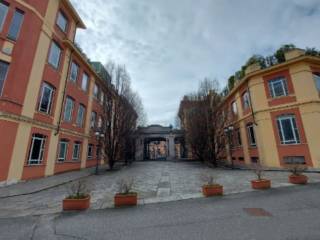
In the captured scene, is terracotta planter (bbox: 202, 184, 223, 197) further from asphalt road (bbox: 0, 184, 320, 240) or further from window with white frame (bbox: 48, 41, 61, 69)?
window with white frame (bbox: 48, 41, 61, 69)

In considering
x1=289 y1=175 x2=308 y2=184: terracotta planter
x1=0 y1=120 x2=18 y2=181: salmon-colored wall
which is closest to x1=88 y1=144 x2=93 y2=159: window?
x1=0 y1=120 x2=18 y2=181: salmon-colored wall

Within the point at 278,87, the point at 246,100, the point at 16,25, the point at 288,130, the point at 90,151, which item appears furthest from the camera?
the point at 90,151

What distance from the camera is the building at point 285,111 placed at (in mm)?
12688

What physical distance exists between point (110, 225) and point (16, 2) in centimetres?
1464

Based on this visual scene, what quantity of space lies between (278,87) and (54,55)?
19.1m

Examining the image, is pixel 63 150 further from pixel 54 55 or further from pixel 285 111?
pixel 285 111

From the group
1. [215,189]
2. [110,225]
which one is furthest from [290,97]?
[110,225]

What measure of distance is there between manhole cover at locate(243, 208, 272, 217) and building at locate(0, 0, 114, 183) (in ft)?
38.2

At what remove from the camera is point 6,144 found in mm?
9492

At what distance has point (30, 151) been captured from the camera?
36.8ft

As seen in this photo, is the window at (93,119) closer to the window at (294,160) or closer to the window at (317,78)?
the window at (294,160)

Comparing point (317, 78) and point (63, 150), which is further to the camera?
point (63, 150)

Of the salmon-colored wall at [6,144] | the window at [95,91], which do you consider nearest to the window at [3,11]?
the salmon-colored wall at [6,144]

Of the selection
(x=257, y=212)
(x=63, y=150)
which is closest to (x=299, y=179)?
(x=257, y=212)
